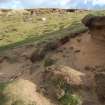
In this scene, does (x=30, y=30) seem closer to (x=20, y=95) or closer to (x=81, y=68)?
(x=81, y=68)

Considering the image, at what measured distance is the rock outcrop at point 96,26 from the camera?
18.1 m

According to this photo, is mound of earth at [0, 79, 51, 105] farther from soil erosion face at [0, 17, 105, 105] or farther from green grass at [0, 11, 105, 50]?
green grass at [0, 11, 105, 50]

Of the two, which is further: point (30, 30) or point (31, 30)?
point (30, 30)

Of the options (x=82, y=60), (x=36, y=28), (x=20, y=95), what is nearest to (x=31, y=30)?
(x=36, y=28)

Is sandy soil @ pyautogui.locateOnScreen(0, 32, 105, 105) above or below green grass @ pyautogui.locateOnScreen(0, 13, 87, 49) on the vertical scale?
above

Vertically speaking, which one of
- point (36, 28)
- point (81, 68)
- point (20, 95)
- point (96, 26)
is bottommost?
point (36, 28)

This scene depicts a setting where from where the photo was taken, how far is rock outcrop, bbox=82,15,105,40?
1808 centimetres

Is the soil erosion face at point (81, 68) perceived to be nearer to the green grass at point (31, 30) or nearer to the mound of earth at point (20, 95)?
the mound of earth at point (20, 95)

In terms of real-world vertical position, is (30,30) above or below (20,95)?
below

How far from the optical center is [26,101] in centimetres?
1448

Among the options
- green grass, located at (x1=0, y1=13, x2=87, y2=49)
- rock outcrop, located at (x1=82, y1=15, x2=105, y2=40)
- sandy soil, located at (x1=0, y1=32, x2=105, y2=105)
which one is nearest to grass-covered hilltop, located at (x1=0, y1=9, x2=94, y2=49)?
green grass, located at (x1=0, y1=13, x2=87, y2=49)

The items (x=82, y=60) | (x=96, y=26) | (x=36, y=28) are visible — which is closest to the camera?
(x=82, y=60)

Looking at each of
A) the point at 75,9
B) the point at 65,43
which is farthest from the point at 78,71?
the point at 75,9

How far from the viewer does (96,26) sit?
18.2 m
